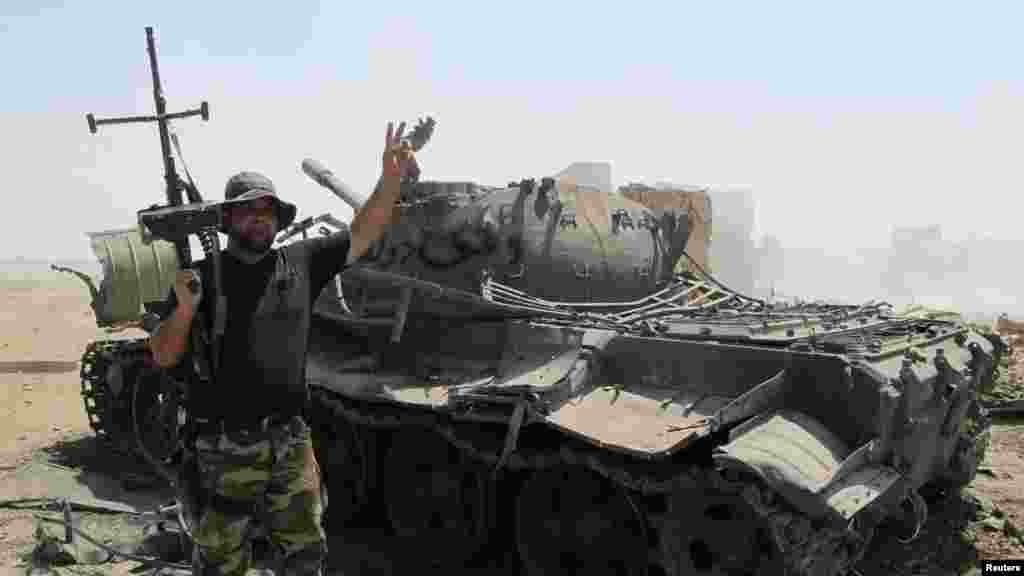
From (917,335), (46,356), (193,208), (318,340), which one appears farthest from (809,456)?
(46,356)

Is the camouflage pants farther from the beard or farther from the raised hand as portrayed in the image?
the raised hand

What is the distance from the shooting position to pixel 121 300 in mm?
8898

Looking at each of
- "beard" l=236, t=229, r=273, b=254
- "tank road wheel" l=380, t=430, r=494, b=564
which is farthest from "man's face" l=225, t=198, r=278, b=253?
"tank road wheel" l=380, t=430, r=494, b=564

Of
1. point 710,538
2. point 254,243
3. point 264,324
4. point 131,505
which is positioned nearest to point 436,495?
point 710,538

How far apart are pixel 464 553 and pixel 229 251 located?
3706mm

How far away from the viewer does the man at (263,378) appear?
3.47m

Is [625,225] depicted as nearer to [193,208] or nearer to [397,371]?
[397,371]

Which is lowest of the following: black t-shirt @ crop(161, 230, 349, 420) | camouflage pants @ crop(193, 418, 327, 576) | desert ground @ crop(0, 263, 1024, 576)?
desert ground @ crop(0, 263, 1024, 576)

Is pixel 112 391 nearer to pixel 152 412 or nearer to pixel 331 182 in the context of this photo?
pixel 152 412

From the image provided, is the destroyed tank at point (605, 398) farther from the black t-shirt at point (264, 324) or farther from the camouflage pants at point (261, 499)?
the camouflage pants at point (261, 499)

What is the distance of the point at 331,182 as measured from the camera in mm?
7422

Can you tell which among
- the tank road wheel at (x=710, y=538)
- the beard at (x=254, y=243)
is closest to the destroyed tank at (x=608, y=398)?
the tank road wheel at (x=710, y=538)

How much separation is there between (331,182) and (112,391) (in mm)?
3894

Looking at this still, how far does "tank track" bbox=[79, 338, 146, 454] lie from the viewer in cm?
903
